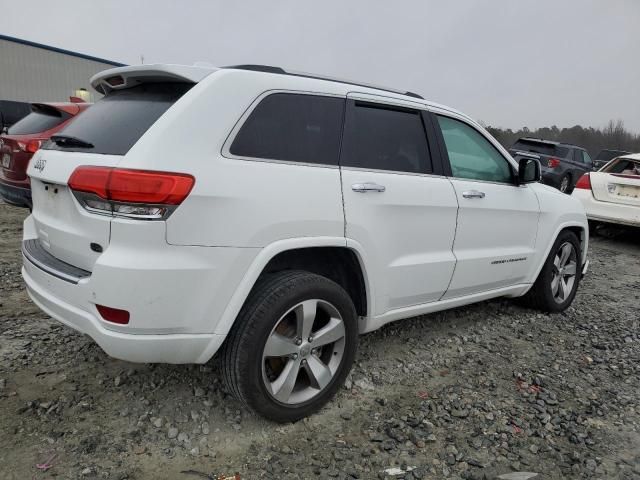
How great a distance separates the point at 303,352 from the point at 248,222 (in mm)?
773

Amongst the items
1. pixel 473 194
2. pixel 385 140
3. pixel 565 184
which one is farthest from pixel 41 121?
pixel 565 184

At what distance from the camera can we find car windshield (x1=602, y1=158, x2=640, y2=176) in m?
7.93

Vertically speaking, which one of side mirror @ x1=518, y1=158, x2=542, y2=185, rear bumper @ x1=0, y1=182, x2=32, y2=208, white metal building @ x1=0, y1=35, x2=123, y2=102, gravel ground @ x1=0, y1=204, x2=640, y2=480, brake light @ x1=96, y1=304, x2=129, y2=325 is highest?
white metal building @ x1=0, y1=35, x2=123, y2=102

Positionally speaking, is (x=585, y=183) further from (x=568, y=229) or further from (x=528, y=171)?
(x=528, y=171)

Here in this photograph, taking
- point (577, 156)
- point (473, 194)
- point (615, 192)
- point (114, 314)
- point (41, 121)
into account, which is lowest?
point (114, 314)

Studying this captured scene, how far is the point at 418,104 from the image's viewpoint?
3180 millimetres

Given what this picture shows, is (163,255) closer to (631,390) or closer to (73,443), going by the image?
(73,443)

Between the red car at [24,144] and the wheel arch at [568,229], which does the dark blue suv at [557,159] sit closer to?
the wheel arch at [568,229]

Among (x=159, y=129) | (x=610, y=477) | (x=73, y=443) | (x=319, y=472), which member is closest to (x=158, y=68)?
(x=159, y=129)

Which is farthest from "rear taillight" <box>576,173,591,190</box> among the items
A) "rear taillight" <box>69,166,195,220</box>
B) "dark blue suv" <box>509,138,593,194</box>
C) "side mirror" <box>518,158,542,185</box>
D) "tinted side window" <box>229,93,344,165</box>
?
"rear taillight" <box>69,166,195,220</box>

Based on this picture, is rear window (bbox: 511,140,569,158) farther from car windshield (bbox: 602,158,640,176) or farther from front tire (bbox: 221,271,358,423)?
front tire (bbox: 221,271,358,423)

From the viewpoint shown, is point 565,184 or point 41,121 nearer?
point 41,121

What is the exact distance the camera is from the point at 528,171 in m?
3.71

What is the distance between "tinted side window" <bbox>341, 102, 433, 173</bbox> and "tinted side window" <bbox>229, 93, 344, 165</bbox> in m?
0.10
